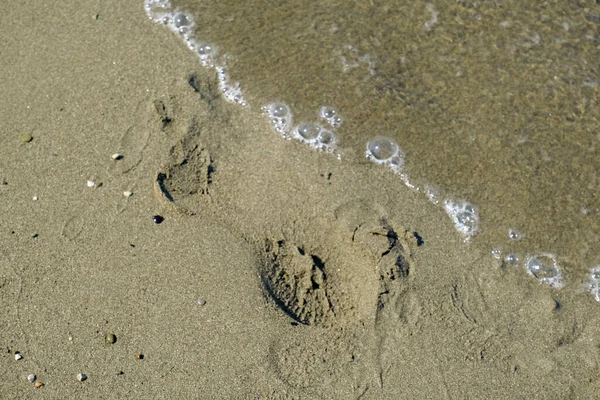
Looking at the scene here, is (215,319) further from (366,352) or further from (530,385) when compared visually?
(530,385)

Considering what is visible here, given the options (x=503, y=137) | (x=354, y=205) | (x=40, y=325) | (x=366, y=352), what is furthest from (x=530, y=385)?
(x=40, y=325)

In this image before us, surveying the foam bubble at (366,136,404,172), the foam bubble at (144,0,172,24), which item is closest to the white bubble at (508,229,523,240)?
the foam bubble at (366,136,404,172)

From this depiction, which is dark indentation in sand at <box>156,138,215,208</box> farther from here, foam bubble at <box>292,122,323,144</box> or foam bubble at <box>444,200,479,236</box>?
foam bubble at <box>444,200,479,236</box>

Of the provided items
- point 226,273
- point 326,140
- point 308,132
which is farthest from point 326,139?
point 226,273

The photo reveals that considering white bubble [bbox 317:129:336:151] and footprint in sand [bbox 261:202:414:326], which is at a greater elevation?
white bubble [bbox 317:129:336:151]

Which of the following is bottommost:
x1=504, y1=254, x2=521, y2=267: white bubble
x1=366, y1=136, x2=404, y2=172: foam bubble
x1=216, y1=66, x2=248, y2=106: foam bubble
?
x1=504, y1=254, x2=521, y2=267: white bubble

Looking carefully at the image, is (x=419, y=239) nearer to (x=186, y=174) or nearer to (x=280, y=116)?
(x=280, y=116)
